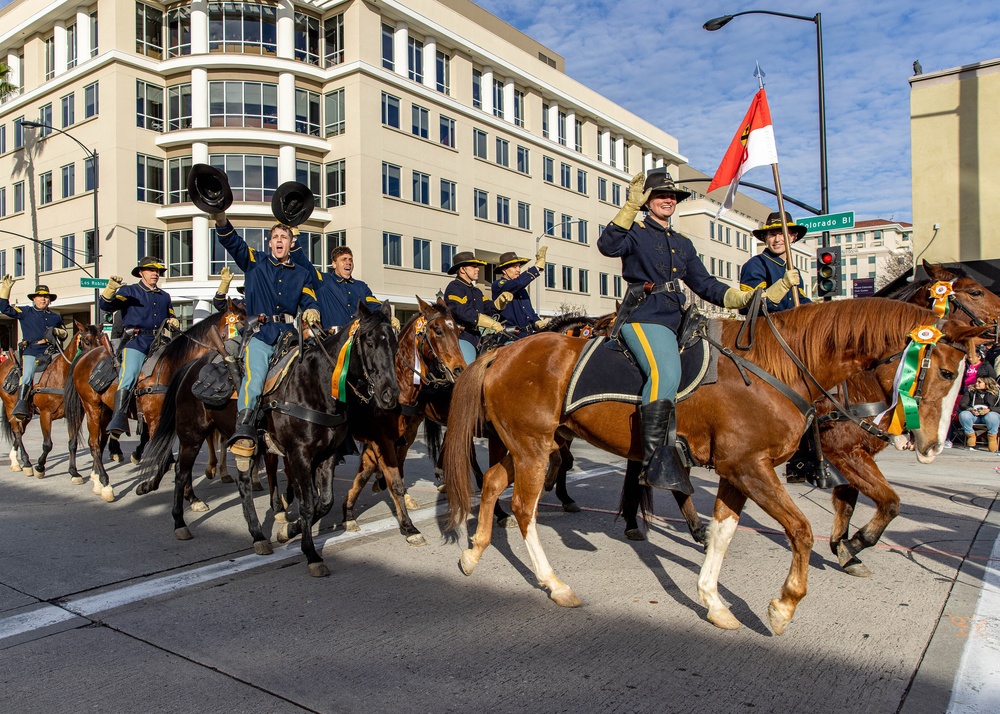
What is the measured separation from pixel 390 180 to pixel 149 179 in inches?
473

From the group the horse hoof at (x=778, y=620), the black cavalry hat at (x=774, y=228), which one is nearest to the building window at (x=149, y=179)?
the black cavalry hat at (x=774, y=228)

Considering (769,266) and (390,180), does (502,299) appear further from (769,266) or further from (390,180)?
(390,180)

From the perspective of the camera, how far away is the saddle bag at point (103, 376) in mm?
9391

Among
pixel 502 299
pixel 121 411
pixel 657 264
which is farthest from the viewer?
pixel 502 299

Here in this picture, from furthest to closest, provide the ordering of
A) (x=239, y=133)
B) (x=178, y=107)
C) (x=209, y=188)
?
1. (x=178, y=107)
2. (x=239, y=133)
3. (x=209, y=188)

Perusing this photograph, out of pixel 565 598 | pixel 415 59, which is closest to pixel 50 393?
pixel 565 598

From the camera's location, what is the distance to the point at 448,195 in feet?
135

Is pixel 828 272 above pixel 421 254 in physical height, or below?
below

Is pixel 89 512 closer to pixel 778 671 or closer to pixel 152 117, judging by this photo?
pixel 778 671

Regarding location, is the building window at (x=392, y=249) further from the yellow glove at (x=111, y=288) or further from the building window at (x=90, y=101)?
the yellow glove at (x=111, y=288)

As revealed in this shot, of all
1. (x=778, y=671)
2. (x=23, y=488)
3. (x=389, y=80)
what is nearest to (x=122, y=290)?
(x=23, y=488)

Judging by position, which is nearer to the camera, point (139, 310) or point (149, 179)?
point (139, 310)

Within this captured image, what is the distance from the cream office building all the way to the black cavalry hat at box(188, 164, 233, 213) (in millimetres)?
26899

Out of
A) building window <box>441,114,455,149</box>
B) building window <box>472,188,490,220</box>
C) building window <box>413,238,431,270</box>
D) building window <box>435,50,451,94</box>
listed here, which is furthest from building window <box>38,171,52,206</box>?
building window <box>472,188,490,220</box>
